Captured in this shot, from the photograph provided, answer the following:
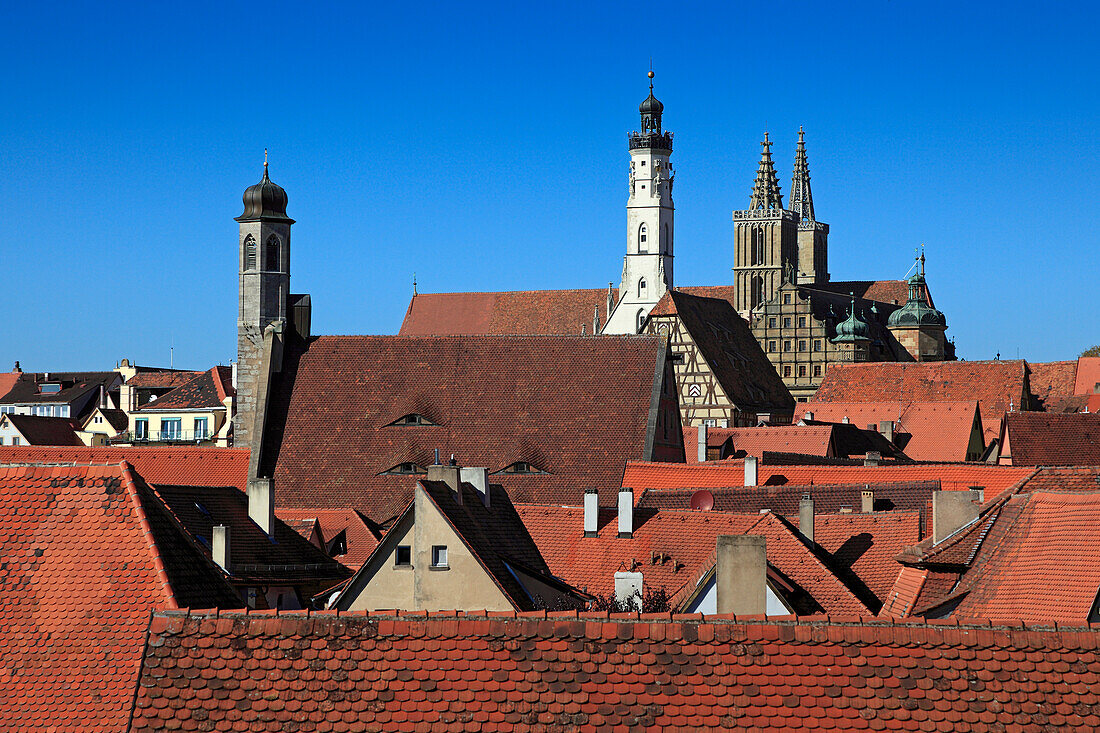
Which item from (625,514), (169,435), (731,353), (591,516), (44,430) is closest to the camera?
(625,514)

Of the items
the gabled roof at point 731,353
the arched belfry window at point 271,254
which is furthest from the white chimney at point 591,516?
the gabled roof at point 731,353

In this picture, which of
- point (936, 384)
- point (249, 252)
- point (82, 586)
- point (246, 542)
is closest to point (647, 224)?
point (936, 384)

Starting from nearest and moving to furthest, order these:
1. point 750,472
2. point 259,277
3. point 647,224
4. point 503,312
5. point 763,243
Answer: point 750,472 < point 259,277 < point 647,224 < point 503,312 < point 763,243

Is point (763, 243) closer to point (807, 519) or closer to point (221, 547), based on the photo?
point (807, 519)

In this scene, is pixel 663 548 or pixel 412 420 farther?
pixel 412 420

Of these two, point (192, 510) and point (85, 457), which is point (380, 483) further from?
point (192, 510)

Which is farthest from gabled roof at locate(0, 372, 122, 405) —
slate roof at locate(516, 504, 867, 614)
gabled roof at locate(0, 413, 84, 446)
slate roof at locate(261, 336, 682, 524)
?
slate roof at locate(516, 504, 867, 614)

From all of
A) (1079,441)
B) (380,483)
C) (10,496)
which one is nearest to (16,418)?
(380,483)

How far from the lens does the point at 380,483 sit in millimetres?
44688

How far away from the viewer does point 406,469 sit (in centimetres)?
4500

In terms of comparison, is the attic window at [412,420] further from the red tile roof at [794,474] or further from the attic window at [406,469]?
the red tile roof at [794,474]

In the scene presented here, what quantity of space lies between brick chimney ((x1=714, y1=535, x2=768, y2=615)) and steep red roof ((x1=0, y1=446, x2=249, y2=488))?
27852mm

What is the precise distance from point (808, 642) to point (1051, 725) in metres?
1.71

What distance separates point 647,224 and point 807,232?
5341cm
